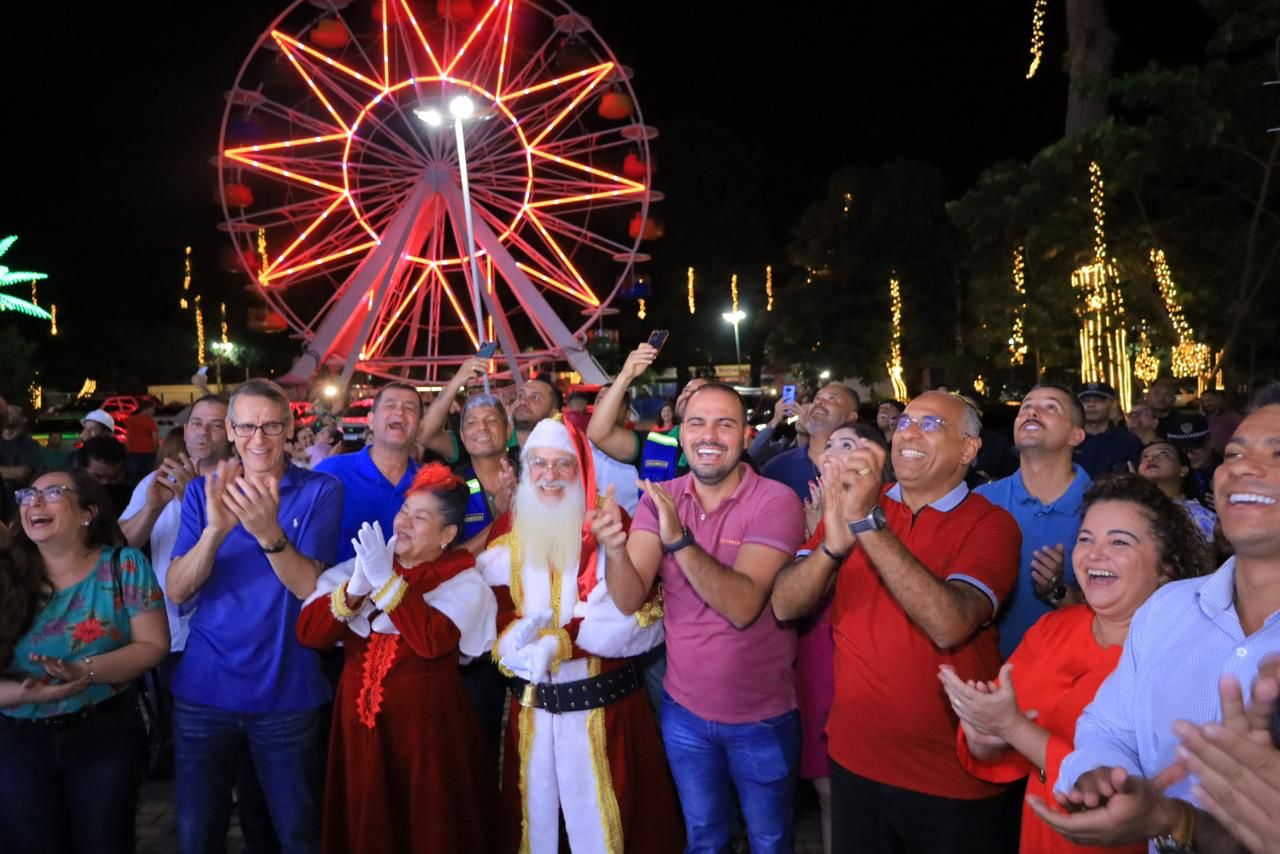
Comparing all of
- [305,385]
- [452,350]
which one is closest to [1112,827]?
[305,385]

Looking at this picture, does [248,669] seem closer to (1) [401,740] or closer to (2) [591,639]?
(1) [401,740]

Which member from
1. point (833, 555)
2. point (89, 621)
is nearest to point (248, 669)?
point (89, 621)

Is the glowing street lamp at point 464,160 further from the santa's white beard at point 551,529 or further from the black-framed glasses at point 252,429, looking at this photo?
the santa's white beard at point 551,529

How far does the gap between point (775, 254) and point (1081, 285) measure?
2407cm

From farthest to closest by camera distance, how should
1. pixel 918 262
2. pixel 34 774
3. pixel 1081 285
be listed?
pixel 918 262, pixel 1081 285, pixel 34 774

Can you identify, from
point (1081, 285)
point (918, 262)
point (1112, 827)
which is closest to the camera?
point (1112, 827)

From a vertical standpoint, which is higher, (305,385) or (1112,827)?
(305,385)

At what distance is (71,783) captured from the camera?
3031 mm

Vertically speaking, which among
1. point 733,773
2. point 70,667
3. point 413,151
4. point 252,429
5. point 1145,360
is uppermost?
point 413,151

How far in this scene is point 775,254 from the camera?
3906cm

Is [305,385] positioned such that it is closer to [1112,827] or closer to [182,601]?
[182,601]

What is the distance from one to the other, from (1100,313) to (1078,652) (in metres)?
14.8

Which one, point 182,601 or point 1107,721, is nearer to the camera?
point 1107,721

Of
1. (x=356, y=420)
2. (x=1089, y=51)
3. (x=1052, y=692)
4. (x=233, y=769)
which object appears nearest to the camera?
(x=1052, y=692)
